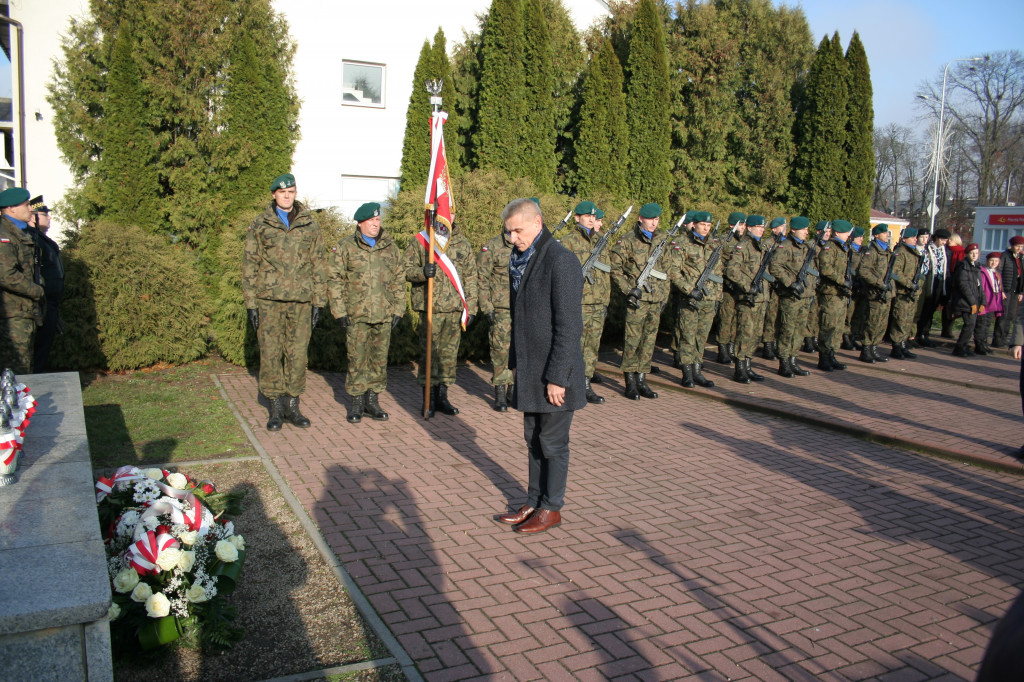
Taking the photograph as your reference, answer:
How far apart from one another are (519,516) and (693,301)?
579 centimetres

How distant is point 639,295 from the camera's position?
9.67m

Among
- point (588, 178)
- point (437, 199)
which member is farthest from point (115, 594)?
point (588, 178)

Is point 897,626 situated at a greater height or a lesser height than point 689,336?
lesser

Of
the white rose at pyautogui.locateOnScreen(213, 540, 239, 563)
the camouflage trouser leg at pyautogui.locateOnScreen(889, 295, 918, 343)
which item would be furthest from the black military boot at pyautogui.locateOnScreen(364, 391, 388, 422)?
the camouflage trouser leg at pyautogui.locateOnScreen(889, 295, 918, 343)

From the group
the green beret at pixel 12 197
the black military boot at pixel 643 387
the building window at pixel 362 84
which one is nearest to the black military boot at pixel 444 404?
the black military boot at pixel 643 387

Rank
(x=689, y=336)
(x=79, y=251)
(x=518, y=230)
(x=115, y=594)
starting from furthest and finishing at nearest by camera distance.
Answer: (x=689, y=336) < (x=79, y=251) < (x=518, y=230) < (x=115, y=594)

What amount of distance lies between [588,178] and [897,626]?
51.5 feet

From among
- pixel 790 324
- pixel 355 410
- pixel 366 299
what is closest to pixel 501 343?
pixel 366 299

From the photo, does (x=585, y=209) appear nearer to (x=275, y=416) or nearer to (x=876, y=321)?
(x=275, y=416)

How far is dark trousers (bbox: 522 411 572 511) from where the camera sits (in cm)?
522

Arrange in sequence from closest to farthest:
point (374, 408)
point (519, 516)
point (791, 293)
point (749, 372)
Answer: point (519, 516), point (374, 408), point (749, 372), point (791, 293)

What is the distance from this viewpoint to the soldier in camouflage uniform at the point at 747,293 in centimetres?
1092

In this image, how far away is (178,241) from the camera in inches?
581

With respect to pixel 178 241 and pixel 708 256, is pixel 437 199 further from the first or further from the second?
pixel 178 241
